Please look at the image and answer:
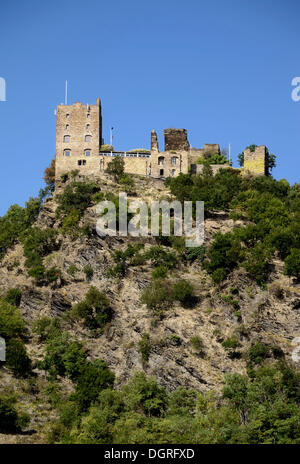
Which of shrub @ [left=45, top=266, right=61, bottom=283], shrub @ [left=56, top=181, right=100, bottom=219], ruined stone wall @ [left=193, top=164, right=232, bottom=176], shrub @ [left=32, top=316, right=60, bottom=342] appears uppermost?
ruined stone wall @ [left=193, top=164, right=232, bottom=176]

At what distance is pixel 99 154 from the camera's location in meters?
106

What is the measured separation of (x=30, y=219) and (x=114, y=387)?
982 inches

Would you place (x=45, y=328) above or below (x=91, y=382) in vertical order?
above

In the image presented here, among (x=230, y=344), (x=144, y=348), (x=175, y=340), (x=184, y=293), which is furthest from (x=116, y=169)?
(x=230, y=344)

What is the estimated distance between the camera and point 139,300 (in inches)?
3479

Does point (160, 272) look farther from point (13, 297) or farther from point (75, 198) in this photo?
point (75, 198)

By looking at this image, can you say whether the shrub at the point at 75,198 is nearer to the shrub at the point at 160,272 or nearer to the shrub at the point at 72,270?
the shrub at the point at 72,270

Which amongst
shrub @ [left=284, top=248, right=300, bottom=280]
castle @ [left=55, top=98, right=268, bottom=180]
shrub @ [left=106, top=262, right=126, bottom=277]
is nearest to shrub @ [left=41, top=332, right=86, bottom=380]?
shrub @ [left=106, top=262, right=126, bottom=277]

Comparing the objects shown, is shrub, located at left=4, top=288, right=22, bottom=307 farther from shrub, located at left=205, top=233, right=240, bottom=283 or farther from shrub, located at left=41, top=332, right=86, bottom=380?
shrub, located at left=205, top=233, right=240, bottom=283

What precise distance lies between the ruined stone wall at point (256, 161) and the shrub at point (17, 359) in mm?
33305

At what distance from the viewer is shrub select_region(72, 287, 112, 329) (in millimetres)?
86938

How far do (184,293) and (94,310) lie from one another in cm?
739

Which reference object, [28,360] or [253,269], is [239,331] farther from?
[28,360]
